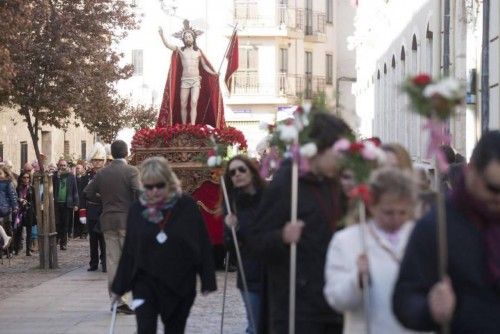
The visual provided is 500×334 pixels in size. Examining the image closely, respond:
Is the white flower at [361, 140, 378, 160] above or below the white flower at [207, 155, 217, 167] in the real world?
above

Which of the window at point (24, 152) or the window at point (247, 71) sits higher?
the window at point (247, 71)

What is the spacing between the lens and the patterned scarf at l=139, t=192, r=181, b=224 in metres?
9.95

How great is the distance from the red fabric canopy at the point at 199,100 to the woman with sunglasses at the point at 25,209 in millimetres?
4179

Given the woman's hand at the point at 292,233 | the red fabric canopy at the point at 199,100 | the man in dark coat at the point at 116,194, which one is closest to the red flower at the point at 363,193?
the woman's hand at the point at 292,233

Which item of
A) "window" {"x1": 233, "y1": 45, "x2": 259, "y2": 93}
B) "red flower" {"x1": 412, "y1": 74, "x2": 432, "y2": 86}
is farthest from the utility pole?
"window" {"x1": 233, "y1": 45, "x2": 259, "y2": 93}

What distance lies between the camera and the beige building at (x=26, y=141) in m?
40.6

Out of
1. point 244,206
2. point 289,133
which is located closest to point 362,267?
point 289,133

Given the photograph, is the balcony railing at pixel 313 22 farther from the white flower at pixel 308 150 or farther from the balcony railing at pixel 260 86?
the white flower at pixel 308 150

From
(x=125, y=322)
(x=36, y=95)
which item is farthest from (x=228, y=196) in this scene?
(x=36, y=95)

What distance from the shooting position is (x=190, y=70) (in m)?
23.8

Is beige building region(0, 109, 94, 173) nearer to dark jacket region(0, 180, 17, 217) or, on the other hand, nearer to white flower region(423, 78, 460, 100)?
dark jacket region(0, 180, 17, 217)

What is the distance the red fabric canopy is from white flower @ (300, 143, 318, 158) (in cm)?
1579

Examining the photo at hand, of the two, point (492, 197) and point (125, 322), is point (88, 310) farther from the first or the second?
point (492, 197)

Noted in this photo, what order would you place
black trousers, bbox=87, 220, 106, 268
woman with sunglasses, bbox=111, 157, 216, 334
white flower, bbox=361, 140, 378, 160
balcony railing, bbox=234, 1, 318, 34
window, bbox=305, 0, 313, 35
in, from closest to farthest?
white flower, bbox=361, 140, 378, 160
woman with sunglasses, bbox=111, 157, 216, 334
black trousers, bbox=87, 220, 106, 268
balcony railing, bbox=234, 1, 318, 34
window, bbox=305, 0, 313, 35
